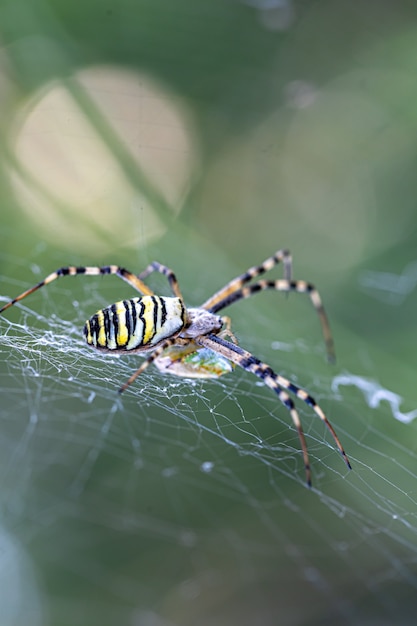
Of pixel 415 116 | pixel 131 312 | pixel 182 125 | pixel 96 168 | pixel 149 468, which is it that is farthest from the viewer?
pixel 182 125

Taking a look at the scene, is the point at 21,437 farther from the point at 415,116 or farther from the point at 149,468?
the point at 415,116

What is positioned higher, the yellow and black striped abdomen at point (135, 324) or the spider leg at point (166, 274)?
the spider leg at point (166, 274)

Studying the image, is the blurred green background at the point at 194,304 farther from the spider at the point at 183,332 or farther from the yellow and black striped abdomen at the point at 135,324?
the yellow and black striped abdomen at the point at 135,324

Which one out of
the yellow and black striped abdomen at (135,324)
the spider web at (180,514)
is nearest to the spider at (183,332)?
the yellow and black striped abdomen at (135,324)

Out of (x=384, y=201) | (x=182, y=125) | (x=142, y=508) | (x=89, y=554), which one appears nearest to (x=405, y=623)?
(x=142, y=508)

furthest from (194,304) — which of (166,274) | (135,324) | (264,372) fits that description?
(135,324)
